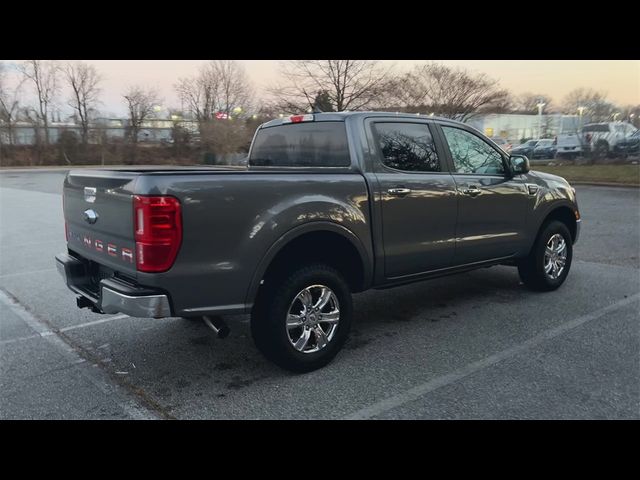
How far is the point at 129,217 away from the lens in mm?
3236

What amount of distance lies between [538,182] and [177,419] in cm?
448

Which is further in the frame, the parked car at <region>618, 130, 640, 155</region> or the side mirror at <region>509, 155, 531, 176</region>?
the parked car at <region>618, 130, 640, 155</region>

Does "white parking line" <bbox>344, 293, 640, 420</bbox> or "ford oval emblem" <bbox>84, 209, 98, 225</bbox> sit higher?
"ford oval emblem" <bbox>84, 209, 98, 225</bbox>

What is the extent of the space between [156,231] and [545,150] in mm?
33163

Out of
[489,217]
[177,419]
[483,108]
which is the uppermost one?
[483,108]

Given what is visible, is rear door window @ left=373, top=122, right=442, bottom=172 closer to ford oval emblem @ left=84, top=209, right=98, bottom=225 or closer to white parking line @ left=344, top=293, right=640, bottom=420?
white parking line @ left=344, top=293, right=640, bottom=420

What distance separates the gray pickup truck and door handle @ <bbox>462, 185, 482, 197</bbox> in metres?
0.02

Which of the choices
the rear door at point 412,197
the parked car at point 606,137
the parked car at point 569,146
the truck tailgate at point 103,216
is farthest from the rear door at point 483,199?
the parked car at point 569,146

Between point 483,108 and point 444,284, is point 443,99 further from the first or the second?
point 444,284

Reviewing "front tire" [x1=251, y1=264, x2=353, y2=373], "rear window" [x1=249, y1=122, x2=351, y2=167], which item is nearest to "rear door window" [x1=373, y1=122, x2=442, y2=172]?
"rear window" [x1=249, y1=122, x2=351, y2=167]

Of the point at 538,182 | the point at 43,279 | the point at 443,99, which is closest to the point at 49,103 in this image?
the point at 443,99

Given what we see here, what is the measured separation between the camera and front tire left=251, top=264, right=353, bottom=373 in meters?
3.65

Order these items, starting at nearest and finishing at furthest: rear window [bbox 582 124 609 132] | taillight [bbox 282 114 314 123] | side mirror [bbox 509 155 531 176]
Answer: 1. taillight [bbox 282 114 314 123]
2. side mirror [bbox 509 155 531 176]
3. rear window [bbox 582 124 609 132]

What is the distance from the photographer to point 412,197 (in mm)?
4434
